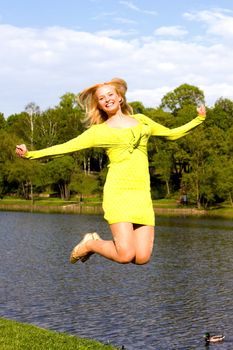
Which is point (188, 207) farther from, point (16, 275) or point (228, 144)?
point (16, 275)

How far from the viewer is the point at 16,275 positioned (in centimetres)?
2991

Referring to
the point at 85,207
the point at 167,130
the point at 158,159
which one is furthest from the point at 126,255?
the point at 158,159

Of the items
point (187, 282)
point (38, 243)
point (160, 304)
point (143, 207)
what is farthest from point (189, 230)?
point (143, 207)

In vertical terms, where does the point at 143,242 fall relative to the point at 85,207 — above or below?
above

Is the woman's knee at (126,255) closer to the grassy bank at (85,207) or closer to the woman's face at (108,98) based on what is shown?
the woman's face at (108,98)

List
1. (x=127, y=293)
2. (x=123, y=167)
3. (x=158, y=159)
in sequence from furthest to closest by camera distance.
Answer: (x=158, y=159) → (x=127, y=293) → (x=123, y=167)

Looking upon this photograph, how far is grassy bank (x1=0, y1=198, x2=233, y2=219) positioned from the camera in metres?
A: 78.2

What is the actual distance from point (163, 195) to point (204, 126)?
1304cm

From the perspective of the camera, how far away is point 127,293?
25.9 m

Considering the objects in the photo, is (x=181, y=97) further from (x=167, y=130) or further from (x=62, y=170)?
(x=167, y=130)

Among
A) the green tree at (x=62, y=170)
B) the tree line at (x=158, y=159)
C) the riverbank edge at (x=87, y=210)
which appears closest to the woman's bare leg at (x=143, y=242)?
the tree line at (x=158, y=159)

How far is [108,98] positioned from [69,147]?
897 mm

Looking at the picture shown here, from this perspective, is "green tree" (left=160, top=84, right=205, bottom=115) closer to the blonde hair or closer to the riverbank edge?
the riverbank edge

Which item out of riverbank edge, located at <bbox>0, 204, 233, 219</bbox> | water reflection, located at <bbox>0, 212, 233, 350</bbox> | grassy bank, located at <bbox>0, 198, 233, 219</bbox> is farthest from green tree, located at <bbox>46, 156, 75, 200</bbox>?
water reflection, located at <bbox>0, 212, 233, 350</bbox>
